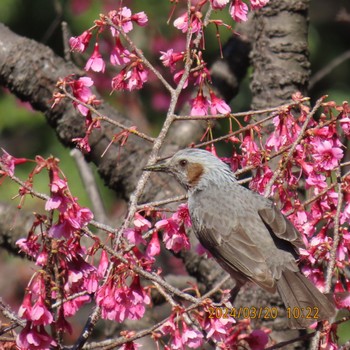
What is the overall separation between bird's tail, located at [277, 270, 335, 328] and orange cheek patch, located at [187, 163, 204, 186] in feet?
2.71

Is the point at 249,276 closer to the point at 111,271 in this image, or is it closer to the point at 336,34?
the point at 111,271

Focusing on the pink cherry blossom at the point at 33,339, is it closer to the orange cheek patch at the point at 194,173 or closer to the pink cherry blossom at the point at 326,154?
the pink cherry blossom at the point at 326,154

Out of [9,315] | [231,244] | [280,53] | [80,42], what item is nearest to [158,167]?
[231,244]

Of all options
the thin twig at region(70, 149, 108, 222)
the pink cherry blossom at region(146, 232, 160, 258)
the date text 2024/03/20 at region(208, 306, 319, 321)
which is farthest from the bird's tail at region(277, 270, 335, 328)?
the thin twig at region(70, 149, 108, 222)

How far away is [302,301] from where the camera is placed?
388 cm

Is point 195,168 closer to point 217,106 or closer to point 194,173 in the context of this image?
point 194,173

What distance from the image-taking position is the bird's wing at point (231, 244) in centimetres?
427

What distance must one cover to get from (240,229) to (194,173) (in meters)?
0.47

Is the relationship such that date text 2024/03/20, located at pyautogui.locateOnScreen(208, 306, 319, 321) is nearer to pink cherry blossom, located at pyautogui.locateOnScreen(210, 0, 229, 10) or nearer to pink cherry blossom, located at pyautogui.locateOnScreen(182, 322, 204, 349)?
pink cherry blossom, located at pyautogui.locateOnScreen(182, 322, 204, 349)

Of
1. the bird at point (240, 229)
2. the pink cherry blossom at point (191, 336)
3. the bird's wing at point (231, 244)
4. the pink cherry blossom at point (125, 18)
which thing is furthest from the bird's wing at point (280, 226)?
the pink cherry blossom at point (125, 18)

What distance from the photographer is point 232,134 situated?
3.72 meters

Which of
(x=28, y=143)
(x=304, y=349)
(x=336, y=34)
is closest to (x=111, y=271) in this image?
(x=304, y=349)

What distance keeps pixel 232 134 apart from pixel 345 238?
68 cm

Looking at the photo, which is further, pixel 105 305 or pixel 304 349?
pixel 304 349
